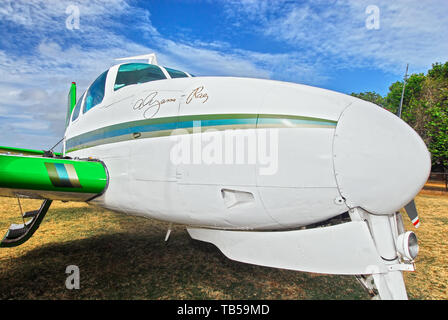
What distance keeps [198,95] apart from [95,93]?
7.89 ft

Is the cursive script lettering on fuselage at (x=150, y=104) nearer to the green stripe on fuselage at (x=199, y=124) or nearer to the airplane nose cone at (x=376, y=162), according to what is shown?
the green stripe on fuselage at (x=199, y=124)

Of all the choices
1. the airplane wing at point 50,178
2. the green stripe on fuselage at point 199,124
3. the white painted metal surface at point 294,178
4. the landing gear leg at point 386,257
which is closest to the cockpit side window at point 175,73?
the green stripe on fuselage at point 199,124

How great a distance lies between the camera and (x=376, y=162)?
6.44ft

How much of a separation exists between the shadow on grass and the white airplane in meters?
1.07

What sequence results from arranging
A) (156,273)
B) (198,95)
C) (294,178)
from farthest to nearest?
(156,273), (198,95), (294,178)

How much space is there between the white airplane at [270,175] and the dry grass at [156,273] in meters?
1.09

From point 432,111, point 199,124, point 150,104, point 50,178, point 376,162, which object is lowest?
point 50,178

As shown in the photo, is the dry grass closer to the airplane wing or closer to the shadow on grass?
the shadow on grass

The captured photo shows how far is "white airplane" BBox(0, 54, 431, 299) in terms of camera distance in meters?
2.03

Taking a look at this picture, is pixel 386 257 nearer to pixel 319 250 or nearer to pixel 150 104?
pixel 319 250

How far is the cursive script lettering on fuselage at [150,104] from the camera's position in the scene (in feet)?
9.49

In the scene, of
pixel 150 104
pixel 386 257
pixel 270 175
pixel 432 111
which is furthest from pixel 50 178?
pixel 432 111

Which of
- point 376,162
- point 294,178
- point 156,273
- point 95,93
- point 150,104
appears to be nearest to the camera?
point 376,162
